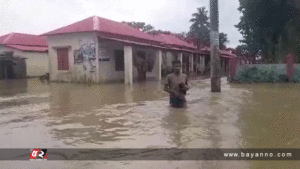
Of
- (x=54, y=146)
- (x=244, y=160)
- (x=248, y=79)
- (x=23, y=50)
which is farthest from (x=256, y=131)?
(x=23, y=50)

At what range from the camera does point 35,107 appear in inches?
272

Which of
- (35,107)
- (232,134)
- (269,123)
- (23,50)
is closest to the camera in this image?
(232,134)

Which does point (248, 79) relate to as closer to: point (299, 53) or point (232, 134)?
point (299, 53)

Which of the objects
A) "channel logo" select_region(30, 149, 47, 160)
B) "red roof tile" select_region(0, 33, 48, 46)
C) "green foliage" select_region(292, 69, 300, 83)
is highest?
"red roof tile" select_region(0, 33, 48, 46)

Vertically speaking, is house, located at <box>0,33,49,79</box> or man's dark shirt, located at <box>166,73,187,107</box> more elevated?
house, located at <box>0,33,49,79</box>

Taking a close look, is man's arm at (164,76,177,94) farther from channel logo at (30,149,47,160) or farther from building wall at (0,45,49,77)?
building wall at (0,45,49,77)

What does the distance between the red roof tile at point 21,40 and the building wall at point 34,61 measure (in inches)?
31.3

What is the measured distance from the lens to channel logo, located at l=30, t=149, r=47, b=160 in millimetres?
3227

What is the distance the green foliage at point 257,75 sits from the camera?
45.6 ft

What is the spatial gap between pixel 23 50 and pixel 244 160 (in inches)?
822

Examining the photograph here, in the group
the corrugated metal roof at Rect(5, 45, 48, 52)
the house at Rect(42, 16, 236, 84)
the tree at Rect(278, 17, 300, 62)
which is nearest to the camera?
the house at Rect(42, 16, 236, 84)

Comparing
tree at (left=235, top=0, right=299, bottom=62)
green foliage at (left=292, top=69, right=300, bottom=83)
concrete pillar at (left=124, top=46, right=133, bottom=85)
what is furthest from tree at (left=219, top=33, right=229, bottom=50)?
concrete pillar at (left=124, top=46, right=133, bottom=85)

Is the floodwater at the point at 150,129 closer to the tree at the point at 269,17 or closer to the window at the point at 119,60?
the window at the point at 119,60

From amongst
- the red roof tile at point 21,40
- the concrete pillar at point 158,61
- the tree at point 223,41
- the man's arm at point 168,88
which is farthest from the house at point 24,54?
the tree at point 223,41
